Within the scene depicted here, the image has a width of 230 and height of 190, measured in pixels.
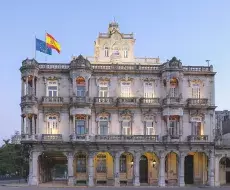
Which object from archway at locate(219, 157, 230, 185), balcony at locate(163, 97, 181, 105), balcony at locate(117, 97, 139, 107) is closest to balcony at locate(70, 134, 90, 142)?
balcony at locate(117, 97, 139, 107)

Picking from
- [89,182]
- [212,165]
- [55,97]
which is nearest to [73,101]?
[55,97]

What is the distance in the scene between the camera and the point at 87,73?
6144 centimetres

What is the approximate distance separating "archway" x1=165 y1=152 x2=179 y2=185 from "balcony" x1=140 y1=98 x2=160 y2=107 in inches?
267

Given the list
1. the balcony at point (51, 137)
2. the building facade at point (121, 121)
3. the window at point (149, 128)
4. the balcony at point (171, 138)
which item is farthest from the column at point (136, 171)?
the balcony at point (51, 137)

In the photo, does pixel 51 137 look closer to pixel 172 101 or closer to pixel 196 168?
pixel 172 101

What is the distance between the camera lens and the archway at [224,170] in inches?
2549

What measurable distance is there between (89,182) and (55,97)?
11.6 metres

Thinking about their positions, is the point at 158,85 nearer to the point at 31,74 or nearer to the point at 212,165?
the point at 212,165

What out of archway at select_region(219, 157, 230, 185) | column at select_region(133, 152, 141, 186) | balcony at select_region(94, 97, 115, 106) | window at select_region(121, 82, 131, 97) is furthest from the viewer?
archway at select_region(219, 157, 230, 185)

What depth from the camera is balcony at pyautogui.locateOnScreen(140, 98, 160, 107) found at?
6227cm

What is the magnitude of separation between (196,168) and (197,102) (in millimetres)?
8885

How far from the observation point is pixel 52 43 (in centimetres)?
6353

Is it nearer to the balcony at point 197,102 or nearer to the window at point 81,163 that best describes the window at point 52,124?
the window at point 81,163

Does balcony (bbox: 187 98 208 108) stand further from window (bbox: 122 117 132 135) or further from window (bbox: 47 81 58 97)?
window (bbox: 47 81 58 97)
